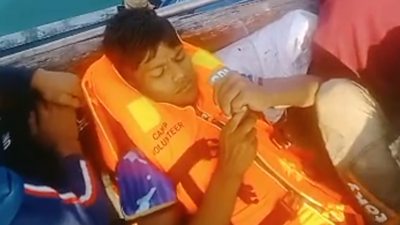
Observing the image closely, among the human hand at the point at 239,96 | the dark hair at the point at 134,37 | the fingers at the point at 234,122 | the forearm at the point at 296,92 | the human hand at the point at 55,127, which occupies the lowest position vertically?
the human hand at the point at 55,127

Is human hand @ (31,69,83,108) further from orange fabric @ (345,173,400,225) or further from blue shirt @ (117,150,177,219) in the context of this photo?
orange fabric @ (345,173,400,225)

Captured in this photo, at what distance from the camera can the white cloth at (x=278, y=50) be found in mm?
1750

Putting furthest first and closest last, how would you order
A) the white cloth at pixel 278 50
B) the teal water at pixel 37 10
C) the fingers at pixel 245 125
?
the teal water at pixel 37 10 < the white cloth at pixel 278 50 < the fingers at pixel 245 125

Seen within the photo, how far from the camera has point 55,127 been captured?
1579 mm

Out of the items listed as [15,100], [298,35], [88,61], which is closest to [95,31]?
[88,61]

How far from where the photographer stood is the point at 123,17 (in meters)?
1.45

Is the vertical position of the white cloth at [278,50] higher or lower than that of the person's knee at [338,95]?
lower

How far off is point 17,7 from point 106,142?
0.91 meters

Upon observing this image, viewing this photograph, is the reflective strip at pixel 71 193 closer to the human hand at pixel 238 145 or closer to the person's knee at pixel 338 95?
the human hand at pixel 238 145

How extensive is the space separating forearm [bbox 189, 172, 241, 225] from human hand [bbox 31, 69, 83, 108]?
0.32 m

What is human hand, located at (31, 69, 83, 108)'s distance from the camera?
1.58 m

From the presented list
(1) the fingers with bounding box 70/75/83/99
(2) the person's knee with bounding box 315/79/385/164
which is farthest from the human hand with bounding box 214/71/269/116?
(1) the fingers with bounding box 70/75/83/99

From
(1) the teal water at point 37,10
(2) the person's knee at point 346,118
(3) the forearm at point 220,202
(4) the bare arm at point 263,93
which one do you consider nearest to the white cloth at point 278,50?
(4) the bare arm at point 263,93

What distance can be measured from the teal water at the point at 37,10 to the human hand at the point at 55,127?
2.36 feet
